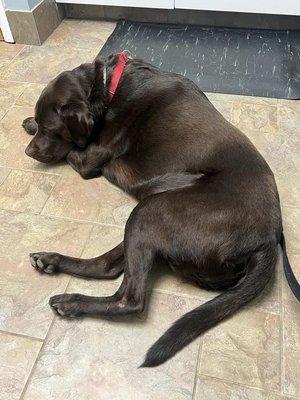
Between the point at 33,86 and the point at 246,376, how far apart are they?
2.04 metres

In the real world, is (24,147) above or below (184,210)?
below

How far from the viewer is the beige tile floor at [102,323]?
1.34m

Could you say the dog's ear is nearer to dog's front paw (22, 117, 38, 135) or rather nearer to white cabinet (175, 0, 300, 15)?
dog's front paw (22, 117, 38, 135)

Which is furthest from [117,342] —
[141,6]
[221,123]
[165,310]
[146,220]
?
[141,6]

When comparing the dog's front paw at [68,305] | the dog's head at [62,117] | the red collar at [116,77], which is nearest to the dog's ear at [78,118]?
the dog's head at [62,117]

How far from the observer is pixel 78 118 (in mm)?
1729

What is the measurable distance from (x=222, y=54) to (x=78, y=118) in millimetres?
1537

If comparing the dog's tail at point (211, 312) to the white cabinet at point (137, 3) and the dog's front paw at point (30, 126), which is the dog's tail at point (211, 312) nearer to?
the dog's front paw at point (30, 126)

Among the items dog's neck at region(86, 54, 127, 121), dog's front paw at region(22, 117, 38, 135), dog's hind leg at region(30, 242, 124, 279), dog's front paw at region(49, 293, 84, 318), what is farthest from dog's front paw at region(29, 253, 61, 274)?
dog's front paw at region(22, 117, 38, 135)

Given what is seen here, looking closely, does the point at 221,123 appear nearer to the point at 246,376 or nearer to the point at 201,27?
the point at 246,376

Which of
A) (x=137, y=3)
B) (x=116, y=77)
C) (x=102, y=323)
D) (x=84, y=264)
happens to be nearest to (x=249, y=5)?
(x=137, y=3)

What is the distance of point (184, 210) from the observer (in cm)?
142

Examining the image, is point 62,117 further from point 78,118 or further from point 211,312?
point 211,312

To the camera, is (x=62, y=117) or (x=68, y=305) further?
(x=62, y=117)
